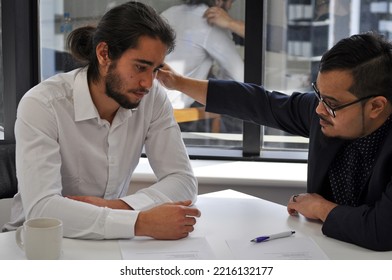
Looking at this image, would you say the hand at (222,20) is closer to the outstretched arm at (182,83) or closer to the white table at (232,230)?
the outstretched arm at (182,83)

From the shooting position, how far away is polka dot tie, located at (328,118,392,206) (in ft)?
6.33

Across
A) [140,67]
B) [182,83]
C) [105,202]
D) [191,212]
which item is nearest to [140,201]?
[105,202]

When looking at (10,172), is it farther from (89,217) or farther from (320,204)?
(320,204)

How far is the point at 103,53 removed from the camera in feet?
6.70

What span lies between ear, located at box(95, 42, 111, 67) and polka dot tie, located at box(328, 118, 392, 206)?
810mm

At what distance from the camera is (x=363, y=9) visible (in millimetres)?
3176

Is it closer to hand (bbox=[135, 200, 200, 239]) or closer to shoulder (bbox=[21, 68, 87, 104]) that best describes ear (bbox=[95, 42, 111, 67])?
shoulder (bbox=[21, 68, 87, 104])

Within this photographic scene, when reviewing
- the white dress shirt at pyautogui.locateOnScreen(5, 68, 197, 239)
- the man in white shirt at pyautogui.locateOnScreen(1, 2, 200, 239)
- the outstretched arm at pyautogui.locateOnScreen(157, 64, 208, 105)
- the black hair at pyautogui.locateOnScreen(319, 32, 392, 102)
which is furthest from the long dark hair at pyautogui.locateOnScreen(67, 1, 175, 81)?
the black hair at pyautogui.locateOnScreen(319, 32, 392, 102)

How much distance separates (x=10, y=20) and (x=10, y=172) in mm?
1270

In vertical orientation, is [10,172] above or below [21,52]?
below

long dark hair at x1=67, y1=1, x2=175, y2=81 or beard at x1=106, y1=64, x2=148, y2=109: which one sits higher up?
long dark hair at x1=67, y1=1, x2=175, y2=81

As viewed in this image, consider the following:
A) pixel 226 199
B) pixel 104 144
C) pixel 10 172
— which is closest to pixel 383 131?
pixel 226 199

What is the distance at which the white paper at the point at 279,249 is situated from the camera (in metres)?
1.58

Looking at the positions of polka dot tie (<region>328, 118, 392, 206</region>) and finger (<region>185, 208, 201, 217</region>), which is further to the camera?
polka dot tie (<region>328, 118, 392, 206</region>)
